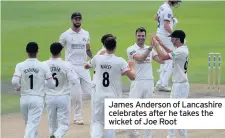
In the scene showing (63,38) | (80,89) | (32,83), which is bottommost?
(80,89)

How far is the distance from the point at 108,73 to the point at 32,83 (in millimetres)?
1354

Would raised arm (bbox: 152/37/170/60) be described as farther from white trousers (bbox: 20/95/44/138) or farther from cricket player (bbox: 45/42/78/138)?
white trousers (bbox: 20/95/44/138)

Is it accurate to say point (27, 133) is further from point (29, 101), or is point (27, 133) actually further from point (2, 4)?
point (2, 4)

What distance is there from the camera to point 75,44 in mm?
17312

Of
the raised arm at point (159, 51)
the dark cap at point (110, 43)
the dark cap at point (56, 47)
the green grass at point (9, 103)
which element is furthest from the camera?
the green grass at point (9, 103)

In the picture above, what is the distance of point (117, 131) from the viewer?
52.7ft

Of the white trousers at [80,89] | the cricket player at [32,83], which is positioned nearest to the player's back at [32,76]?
the cricket player at [32,83]

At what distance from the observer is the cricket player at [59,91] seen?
14.3m

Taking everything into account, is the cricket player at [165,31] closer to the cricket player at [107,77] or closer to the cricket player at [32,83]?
the cricket player at [107,77]

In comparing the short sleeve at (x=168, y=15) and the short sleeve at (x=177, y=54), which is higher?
the short sleeve at (x=168, y=15)

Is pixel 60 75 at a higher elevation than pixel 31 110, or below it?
higher

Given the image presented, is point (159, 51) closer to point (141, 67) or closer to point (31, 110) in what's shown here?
point (141, 67)

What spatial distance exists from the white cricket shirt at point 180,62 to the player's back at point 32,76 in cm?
256

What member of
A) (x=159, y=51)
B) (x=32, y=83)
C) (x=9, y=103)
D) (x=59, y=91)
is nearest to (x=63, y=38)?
(x=9, y=103)
